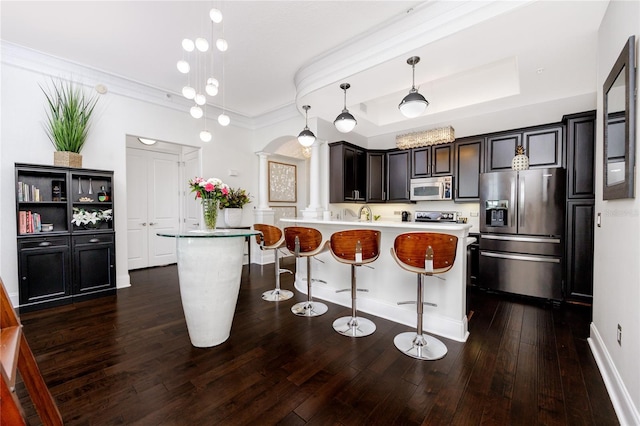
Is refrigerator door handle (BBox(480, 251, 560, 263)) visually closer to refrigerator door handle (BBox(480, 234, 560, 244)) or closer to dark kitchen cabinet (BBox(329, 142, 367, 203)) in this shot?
refrigerator door handle (BBox(480, 234, 560, 244))

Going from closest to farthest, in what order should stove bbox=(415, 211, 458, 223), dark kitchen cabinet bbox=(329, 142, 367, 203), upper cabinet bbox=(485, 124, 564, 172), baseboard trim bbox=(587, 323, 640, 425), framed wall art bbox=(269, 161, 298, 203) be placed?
1. baseboard trim bbox=(587, 323, 640, 425)
2. upper cabinet bbox=(485, 124, 564, 172)
3. stove bbox=(415, 211, 458, 223)
4. dark kitchen cabinet bbox=(329, 142, 367, 203)
5. framed wall art bbox=(269, 161, 298, 203)

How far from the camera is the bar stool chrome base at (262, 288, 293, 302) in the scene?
11.7ft

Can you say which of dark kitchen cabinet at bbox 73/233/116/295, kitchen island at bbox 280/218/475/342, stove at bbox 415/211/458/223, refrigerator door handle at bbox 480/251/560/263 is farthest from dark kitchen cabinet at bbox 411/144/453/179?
dark kitchen cabinet at bbox 73/233/116/295

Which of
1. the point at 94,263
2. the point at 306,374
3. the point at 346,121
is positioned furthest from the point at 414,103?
the point at 94,263

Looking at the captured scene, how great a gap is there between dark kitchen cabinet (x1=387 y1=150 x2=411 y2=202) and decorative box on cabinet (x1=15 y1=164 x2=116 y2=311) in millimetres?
4728

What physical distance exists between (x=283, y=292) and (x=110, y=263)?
2485mm

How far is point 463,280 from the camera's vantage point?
2568 mm

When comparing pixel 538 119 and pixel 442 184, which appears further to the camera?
pixel 442 184

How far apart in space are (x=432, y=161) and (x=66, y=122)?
5583mm

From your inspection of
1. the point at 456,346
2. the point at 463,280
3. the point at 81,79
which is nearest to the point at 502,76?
the point at 463,280

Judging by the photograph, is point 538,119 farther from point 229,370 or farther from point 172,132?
point 172,132

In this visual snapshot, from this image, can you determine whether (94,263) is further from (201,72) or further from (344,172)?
(344,172)

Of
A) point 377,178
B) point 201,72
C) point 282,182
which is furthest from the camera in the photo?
point 282,182

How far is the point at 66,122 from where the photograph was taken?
11.5 feet
